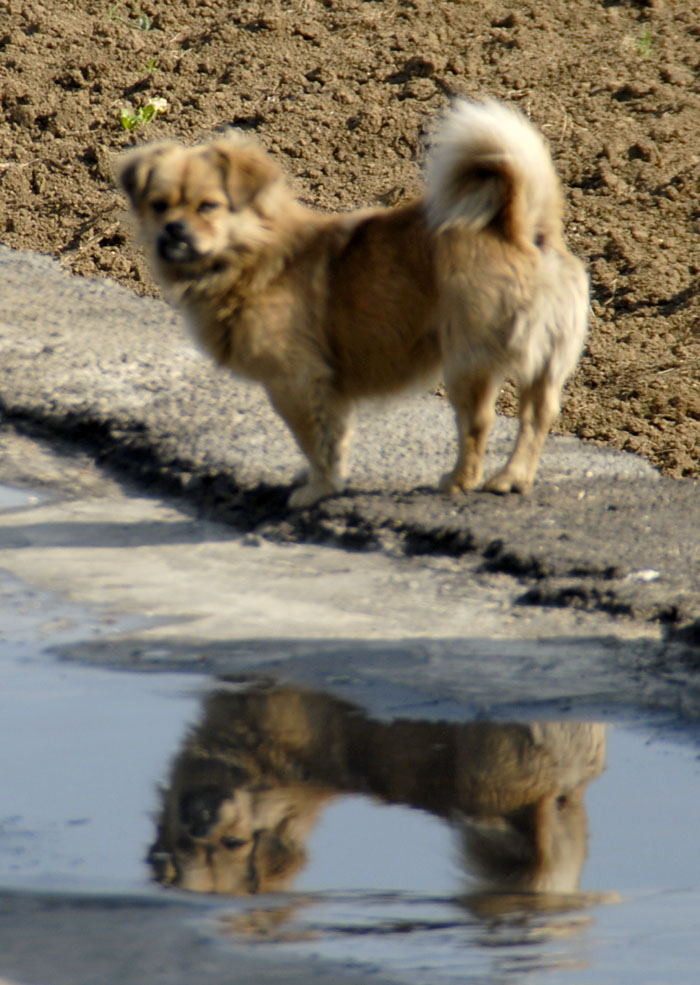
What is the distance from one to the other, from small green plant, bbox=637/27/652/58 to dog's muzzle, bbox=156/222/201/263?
648 centimetres

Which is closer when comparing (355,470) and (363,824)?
(363,824)

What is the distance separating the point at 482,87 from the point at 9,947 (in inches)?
349

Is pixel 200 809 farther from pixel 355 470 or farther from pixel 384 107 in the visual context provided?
pixel 384 107

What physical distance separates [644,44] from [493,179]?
246 inches

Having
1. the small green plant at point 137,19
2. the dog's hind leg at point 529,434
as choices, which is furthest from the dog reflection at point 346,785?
the small green plant at point 137,19

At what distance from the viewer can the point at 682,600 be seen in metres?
4.19

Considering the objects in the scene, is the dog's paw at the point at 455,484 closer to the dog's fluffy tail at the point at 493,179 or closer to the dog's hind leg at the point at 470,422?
the dog's hind leg at the point at 470,422

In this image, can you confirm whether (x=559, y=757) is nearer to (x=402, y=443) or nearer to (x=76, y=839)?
(x=76, y=839)

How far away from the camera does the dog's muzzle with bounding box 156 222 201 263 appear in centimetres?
490

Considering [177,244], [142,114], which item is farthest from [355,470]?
[142,114]

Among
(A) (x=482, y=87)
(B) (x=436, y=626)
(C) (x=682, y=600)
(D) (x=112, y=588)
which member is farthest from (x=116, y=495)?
(A) (x=482, y=87)

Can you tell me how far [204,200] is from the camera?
4.92 meters

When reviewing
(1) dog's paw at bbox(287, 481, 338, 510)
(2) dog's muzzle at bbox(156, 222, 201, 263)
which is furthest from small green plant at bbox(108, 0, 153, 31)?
(1) dog's paw at bbox(287, 481, 338, 510)

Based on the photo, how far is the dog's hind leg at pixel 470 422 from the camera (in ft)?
16.3
